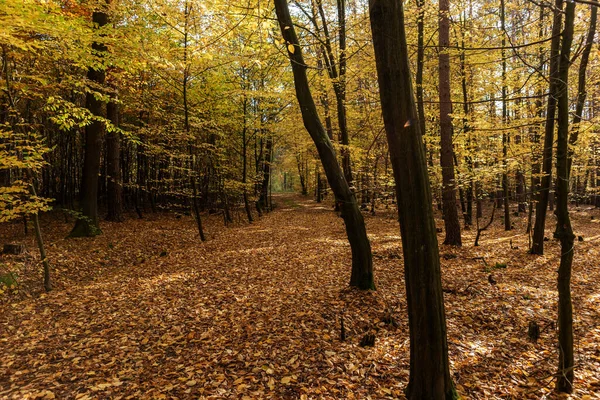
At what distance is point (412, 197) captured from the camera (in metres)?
2.92

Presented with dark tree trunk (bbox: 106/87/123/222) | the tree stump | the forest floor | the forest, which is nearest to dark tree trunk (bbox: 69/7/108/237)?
the forest

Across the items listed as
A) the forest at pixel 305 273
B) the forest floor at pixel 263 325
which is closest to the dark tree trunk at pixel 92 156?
the forest at pixel 305 273

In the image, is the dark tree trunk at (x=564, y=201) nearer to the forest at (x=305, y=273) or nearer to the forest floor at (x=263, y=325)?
the forest at (x=305, y=273)

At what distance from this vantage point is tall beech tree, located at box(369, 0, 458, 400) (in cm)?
281

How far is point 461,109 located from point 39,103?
20.6 metres

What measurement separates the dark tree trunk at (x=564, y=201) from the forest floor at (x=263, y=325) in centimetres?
75

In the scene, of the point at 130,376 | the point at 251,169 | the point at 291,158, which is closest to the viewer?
the point at 130,376

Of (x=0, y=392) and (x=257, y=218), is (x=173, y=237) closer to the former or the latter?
(x=257, y=218)

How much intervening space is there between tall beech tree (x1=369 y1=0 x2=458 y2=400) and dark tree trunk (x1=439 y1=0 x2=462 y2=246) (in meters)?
7.62

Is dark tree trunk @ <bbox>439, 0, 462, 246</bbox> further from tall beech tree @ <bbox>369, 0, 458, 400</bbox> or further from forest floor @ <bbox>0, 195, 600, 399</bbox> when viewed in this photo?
tall beech tree @ <bbox>369, 0, 458, 400</bbox>

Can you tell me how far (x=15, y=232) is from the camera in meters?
11.7

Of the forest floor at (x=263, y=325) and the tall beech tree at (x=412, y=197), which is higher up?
the tall beech tree at (x=412, y=197)

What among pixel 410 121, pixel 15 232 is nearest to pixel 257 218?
pixel 15 232

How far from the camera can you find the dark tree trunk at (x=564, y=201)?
3.28 m
